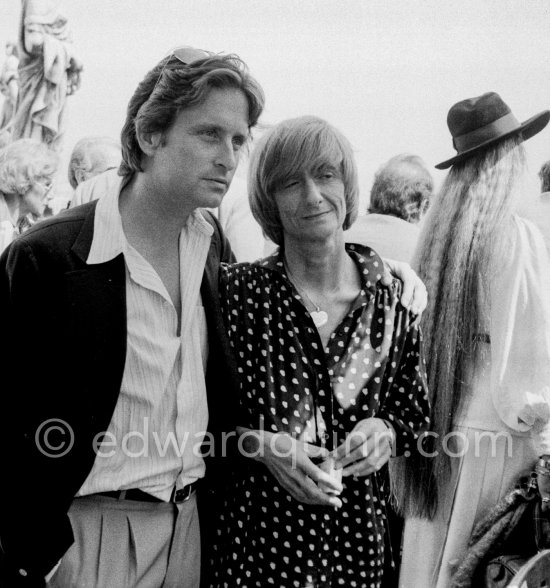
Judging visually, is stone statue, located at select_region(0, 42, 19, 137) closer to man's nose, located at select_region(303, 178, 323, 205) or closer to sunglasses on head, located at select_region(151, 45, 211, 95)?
sunglasses on head, located at select_region(151, 45, 211, 95)

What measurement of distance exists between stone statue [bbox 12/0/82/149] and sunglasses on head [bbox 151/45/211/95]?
5289 mm

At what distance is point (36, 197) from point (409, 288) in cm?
304

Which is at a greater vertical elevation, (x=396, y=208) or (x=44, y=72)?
(x=44, y=72)

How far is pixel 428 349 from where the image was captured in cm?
243

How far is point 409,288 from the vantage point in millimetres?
1839

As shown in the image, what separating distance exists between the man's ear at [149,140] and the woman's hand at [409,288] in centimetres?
61

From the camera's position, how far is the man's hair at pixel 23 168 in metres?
4.28

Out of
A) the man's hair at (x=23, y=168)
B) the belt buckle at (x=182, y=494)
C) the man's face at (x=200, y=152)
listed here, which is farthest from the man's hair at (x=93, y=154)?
the belt buckle at (x=182, y=494)

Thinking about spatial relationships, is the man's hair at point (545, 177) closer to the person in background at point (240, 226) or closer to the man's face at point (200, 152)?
the person in background at point (240, 226)

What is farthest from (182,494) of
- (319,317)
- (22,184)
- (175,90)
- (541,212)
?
(22,184)

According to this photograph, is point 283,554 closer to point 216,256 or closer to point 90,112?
point 216,256

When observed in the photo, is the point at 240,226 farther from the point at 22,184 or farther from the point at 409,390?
the point at 22,184

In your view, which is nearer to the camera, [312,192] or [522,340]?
[312,192]

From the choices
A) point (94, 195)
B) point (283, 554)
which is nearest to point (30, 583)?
point (283, 554)
